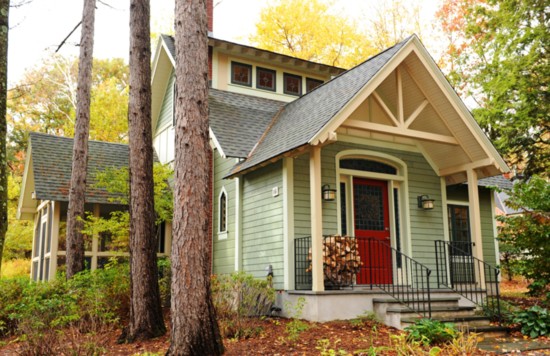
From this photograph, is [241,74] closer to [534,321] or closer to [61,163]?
[61,163]

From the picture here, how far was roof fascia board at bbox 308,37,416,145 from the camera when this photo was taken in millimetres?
8578

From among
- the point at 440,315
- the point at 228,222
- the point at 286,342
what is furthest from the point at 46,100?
the point at 440,315

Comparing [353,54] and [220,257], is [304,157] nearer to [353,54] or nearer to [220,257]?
[220,257]

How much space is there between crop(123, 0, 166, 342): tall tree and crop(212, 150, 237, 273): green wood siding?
11.3 ft

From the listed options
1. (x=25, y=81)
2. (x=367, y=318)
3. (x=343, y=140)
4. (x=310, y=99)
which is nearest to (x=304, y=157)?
(x=343, y=140)

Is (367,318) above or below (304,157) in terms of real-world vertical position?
below

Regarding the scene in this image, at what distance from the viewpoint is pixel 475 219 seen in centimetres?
1059

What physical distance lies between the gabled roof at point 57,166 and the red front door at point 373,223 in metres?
6.12

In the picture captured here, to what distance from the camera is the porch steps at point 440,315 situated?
8.25 metres

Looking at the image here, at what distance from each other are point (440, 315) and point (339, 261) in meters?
1.95

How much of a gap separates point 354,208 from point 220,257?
3.44 m

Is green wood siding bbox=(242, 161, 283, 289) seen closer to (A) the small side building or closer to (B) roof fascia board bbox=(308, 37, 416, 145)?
(B) roof fascia board bbox=(308, 37, 416, 145)

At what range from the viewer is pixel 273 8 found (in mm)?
25266

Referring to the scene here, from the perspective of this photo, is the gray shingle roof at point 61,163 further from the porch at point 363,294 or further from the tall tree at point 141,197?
Answer: the porch at point 363,294
